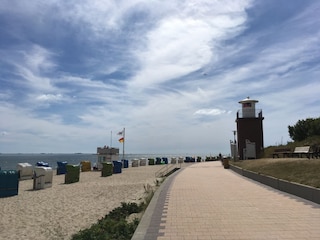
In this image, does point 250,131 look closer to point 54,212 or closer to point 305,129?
point 305,129

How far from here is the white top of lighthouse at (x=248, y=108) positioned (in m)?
29.1

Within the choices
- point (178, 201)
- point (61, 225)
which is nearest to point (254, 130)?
point (178, 201)

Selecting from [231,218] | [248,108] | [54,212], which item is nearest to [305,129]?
[248,108]

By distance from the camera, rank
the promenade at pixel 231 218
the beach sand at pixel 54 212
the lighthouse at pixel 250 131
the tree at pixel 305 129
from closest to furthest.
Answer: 1. the promenade at pixel 231 218
2. the beach sand at pixel 54 212
3. the lighthouse at pixel 250 131
4. the tree at pixel 305 129

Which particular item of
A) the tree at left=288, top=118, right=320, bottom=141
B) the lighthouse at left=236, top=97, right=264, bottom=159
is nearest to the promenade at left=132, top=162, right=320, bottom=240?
the lighthouse at left=236, top=97, right=264, bottom=159

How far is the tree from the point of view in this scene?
34.5 m

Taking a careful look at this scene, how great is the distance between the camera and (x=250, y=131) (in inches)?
1137

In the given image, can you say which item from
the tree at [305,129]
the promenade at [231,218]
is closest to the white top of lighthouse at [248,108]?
the tree at [305,129]

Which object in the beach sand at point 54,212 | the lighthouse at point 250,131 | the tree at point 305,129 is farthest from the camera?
the tree at point 305,129

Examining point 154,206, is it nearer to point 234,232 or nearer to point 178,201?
point 178,201

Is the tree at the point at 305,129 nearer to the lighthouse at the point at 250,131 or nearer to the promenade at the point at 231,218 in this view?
the lighthouse at the point at 250,131

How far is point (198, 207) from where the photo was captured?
8.64m

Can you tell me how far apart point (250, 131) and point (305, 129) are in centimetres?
1160

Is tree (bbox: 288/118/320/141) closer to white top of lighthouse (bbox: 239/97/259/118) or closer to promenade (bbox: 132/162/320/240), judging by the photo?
white top of lighthouse (bbox: 239/97/259/118)
